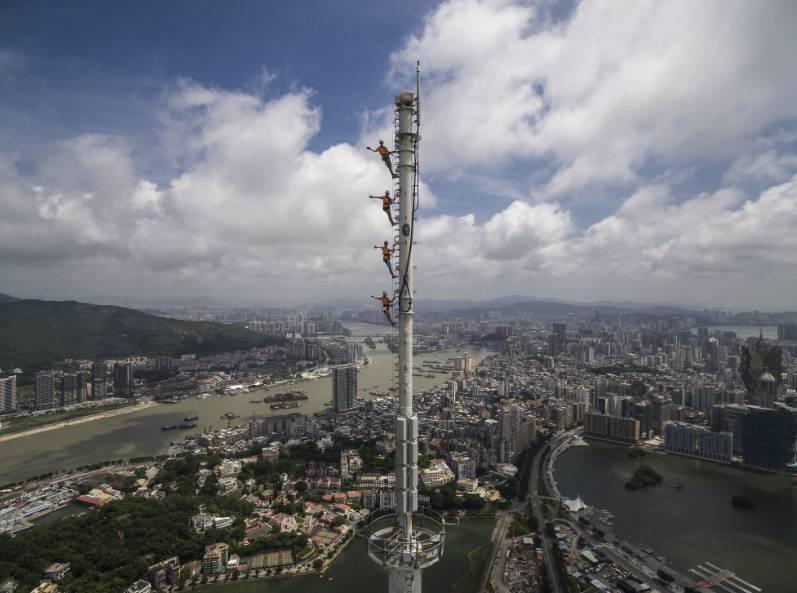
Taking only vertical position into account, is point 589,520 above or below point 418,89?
below

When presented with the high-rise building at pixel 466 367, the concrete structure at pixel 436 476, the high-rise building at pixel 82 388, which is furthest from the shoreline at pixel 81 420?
the high-rise building at pixel 466 367

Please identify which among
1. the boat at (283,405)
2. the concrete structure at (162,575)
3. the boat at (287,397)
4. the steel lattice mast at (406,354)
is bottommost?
the boat at (283,405)

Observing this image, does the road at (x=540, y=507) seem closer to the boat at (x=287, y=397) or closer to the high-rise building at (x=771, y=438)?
the high-rise building at (x=771, y=438)

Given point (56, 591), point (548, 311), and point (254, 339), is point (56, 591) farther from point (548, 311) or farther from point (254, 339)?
point (548, 311)

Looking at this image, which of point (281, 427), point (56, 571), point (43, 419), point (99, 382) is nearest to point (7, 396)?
point (43, 419)

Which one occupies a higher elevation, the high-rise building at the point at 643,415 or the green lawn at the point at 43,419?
the high-rise building at the point at 643,415

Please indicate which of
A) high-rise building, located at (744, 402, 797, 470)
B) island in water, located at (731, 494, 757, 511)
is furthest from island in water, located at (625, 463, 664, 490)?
high-rise building, located at (744, 402, 797, 470)

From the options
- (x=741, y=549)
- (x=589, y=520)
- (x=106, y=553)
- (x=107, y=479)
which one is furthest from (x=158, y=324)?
(x=741, y=549)
